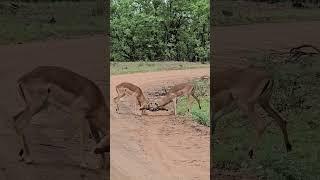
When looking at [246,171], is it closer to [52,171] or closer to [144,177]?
[144,177]

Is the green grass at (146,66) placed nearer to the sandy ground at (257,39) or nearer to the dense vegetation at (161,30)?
the dense vegetation at (161,30)

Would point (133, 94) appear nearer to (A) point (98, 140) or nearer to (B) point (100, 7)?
(A) point (98, 140)

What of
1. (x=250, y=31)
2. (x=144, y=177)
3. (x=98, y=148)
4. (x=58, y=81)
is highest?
(x=250, y=31)

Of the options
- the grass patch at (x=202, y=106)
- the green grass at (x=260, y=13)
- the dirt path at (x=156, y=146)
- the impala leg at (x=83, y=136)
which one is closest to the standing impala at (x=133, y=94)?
the dirt path at (x=156, y=146)

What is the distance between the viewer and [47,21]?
23.5 ft

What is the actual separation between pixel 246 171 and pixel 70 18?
3.60 meters

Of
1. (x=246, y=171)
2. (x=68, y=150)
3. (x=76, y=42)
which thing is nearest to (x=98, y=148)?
(x=68, y=150)

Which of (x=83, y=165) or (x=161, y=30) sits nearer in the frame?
(x=83, y=165)

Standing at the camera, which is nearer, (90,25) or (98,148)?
(98,148)

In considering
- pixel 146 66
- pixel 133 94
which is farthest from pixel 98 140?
pixel 146 66

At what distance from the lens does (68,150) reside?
5.05 m

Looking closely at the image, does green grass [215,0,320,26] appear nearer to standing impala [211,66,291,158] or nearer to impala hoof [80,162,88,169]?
standing impala [211,66,291,158]

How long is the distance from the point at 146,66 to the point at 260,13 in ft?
5.84

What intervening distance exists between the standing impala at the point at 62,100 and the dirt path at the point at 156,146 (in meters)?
0.50
